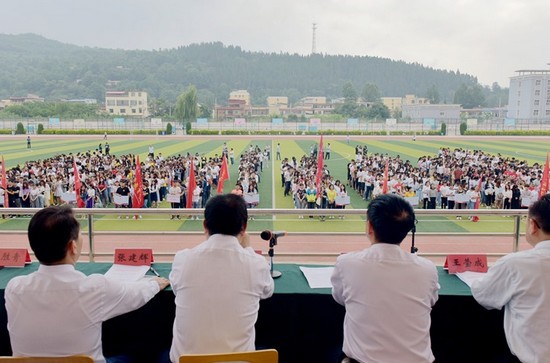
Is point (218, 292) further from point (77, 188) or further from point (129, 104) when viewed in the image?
point (129, 104)

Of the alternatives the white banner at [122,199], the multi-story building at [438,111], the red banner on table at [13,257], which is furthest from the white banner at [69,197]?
the multi-story building at [438,111]

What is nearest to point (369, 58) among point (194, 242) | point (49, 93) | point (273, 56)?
point (273, 56)

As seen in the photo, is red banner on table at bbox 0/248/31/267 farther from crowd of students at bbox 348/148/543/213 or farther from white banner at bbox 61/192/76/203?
crowd of students at bbox 348/148/543/213

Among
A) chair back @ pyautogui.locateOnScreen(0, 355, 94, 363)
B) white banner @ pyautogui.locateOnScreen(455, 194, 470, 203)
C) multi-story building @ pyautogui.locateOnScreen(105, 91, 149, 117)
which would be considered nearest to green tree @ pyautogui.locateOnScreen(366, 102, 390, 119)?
multi-story building @ pyautogui.locateOnScreen(105, 91, 149, 117)

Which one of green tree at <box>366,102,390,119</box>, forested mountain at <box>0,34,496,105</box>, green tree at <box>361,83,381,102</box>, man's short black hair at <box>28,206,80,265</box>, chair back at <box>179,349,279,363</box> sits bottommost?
chair back at <box>179,349,279,363</box>

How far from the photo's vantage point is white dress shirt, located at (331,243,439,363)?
85.6 inches

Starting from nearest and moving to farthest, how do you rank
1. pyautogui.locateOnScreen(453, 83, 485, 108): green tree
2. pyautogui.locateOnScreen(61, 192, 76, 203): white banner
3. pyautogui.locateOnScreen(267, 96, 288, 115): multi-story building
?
pyautogui.locateOnScreen(61, 192, 76, 203): white banner
pyautogui.locateOnScreen(453, 83, 485, 108): green tree
pyautogui.locateOnScreen(267, 96, 288, 115): multi-story building

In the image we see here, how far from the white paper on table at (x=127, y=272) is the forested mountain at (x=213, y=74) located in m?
121

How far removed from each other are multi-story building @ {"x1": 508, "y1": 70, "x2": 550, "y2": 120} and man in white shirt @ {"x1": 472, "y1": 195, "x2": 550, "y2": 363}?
77.3 m

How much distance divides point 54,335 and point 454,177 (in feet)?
58.5

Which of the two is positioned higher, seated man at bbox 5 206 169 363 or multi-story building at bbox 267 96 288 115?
multi-story building at bbox 267 96 288 115

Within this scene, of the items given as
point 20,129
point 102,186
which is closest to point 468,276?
point 102,186

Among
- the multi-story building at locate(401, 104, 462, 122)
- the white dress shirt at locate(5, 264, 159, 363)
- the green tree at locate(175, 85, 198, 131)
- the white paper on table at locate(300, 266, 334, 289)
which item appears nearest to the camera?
the white dress shirt at locate(5, 264, 159, 363)

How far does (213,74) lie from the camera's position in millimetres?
145500
